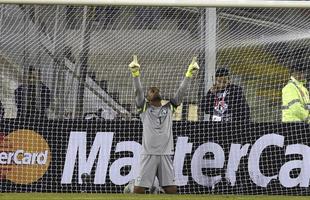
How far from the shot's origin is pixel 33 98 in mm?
11477

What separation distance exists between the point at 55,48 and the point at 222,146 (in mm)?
3013

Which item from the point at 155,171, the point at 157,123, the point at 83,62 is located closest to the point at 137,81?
the point at 157,123

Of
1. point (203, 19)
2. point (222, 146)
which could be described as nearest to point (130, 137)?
point (222, 146)

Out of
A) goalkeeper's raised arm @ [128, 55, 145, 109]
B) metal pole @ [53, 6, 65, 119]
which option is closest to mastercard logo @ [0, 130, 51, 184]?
metal pole @ [53, 6, 65, 119]

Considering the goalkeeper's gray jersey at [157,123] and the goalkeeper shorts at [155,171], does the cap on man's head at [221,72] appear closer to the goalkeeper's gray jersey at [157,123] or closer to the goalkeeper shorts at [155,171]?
the goalkeeper's gray jersey at [157,123]

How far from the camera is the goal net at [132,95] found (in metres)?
11.2

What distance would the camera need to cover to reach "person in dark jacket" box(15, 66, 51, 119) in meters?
11.4

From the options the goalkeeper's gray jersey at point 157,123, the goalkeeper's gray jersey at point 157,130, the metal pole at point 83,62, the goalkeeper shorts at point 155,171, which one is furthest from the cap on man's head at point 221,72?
the metal pole at point 83,62

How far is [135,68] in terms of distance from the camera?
10.4 metres

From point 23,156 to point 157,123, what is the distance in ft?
7.27

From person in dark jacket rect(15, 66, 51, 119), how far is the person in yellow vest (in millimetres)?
3562

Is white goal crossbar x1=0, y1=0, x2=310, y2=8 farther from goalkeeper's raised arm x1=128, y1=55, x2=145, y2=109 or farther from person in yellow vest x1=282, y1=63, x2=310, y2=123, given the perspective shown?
person in yellow vest x1=282, y1=63, x2=310, y2=123

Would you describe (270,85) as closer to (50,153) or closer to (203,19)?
(203,19)

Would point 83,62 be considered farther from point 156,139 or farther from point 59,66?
point 156,139
